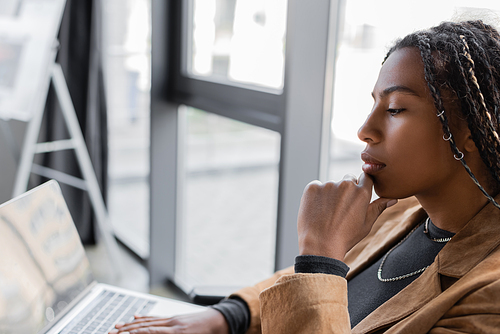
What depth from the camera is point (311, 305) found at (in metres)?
0.79

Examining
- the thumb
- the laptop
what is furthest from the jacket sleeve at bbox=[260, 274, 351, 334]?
the laptop

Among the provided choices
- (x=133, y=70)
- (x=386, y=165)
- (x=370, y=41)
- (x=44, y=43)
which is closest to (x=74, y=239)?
(x=386, y=165)

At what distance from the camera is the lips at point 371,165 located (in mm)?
892

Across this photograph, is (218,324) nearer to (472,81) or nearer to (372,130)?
(372,130)

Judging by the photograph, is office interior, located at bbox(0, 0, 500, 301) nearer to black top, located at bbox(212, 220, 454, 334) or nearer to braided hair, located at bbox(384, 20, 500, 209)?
braided hair, located at bbox(384, 20, 500, 209)

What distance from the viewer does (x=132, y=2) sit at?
2760 millimetres

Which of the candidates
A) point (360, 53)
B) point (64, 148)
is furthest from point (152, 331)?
point (64, 148)

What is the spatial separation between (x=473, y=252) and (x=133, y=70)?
8.12ft

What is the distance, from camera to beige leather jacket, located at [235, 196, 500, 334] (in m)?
0.70

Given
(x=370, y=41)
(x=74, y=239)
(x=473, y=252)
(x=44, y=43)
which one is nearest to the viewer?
(x=473, y=252)

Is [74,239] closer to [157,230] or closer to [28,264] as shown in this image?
[28,264]

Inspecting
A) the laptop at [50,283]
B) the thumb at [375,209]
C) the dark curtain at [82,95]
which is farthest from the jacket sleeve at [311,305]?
the dark curtain at [82,95]

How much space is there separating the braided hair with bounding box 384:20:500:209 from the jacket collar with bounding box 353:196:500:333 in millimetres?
41

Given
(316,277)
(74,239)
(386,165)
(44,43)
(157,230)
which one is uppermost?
(44,43)
